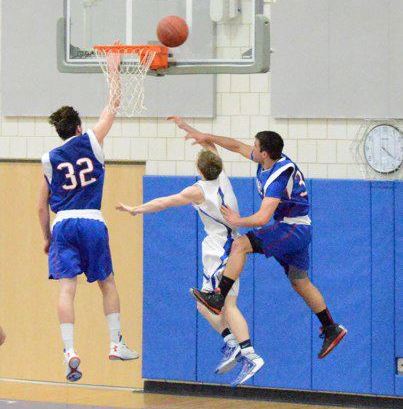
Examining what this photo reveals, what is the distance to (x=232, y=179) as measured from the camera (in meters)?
15.0

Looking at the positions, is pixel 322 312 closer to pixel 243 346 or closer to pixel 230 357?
pixel 243 346

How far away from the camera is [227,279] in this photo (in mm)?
12062

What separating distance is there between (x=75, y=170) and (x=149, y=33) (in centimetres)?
159

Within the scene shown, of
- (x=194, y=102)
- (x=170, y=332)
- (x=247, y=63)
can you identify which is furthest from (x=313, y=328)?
(x=247, y=63)

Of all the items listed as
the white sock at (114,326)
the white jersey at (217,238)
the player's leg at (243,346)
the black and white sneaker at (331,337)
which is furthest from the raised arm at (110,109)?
the black and white sneaker at (331,337)

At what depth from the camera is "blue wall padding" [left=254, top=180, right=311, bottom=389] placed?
15.0 meters

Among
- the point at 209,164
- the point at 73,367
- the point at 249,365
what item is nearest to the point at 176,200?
the point at 209,164

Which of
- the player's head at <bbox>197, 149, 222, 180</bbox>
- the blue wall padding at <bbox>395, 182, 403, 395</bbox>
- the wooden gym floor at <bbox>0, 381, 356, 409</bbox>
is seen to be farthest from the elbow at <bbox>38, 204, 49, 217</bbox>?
the blue wall padding at <bbox>395, 182, 403, 395</bbox>

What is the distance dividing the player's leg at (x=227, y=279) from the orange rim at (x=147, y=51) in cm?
164

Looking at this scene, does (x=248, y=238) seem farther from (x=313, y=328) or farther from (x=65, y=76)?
(x=65, y=76)

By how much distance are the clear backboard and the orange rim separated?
0.29 feet

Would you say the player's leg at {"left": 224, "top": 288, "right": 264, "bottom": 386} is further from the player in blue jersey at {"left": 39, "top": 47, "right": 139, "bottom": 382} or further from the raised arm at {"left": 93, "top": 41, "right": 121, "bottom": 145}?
the raised arm at {"left": 93, "top": 41, "right": 121, "bottom": 145}

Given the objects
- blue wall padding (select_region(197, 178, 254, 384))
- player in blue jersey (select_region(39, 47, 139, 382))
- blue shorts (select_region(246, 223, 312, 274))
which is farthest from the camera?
blue wall padding (select_region(197, 178, 254, 384))

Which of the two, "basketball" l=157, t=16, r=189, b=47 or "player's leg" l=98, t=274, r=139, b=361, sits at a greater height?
"basketball" l=157, t=16, r=189, b=47
